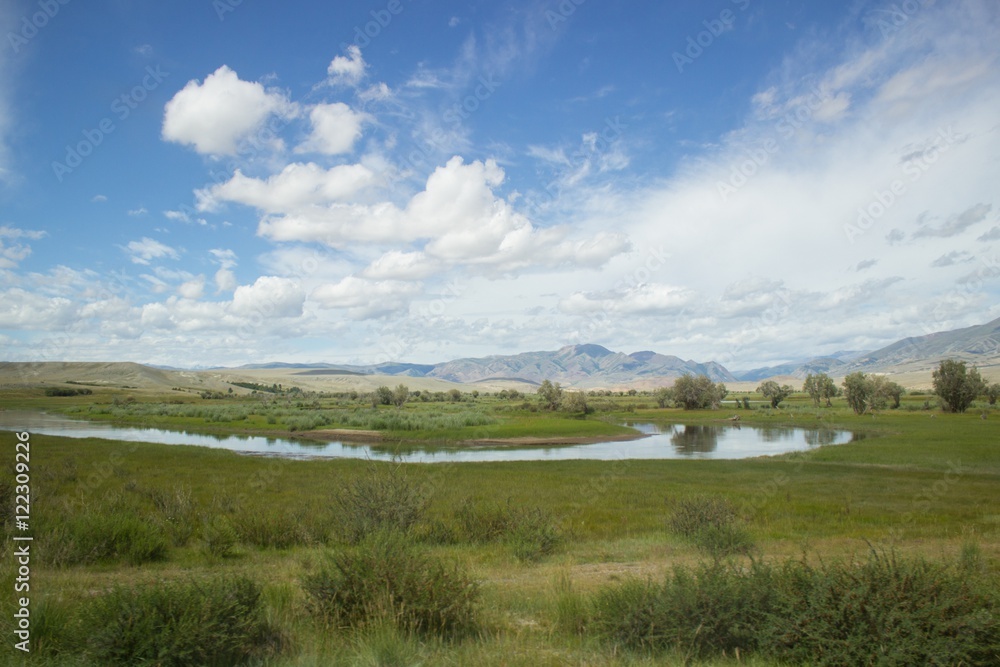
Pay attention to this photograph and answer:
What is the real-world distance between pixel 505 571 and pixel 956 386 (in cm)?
8790

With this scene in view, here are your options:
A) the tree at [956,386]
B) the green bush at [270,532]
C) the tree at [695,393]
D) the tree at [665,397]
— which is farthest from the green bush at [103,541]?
the tree at [665,397]

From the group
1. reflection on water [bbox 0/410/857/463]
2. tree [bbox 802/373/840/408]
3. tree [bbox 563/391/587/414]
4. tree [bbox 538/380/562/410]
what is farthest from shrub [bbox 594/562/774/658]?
tree [bbox 802/373/840/408]

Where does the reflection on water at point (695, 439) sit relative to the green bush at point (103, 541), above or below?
below

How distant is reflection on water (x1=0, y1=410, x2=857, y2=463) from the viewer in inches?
1667

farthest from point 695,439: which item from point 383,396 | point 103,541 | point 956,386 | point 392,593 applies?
point 383,396

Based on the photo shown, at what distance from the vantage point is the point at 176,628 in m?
4.94

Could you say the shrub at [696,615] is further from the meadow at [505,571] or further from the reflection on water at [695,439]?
the reflection on water at [695,439]

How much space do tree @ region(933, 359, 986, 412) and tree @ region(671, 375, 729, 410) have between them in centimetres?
3310

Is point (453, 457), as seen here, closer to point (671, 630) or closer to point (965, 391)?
point (671, 630)

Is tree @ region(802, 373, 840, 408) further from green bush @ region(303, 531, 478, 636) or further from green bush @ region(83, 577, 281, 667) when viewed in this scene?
green bush @ region(83, 577, 281, 667)

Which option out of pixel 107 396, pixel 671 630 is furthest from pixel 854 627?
pixel 107 396

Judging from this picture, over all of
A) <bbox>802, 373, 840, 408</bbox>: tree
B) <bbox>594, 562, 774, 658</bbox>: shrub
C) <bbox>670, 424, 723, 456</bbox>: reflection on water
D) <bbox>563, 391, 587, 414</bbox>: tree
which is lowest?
<bbox>670, 424, 723, 456</bbox>: reflection on water

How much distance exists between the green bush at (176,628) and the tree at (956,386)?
91993mm

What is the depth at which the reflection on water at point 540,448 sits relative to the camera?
42344mm
